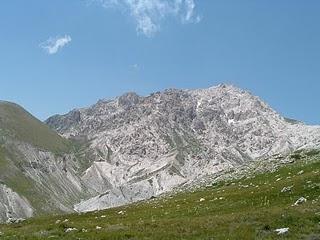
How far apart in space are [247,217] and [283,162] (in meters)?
36.5

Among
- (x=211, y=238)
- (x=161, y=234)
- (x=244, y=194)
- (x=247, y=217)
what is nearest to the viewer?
(x=211, y=238)

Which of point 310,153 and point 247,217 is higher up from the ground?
point 310,153

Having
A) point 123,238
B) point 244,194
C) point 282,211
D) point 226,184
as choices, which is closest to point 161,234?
point 123,238

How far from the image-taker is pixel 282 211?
34031mm

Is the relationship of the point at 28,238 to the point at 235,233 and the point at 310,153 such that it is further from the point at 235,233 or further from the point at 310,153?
the point at 310,153

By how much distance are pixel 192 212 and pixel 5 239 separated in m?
15.7

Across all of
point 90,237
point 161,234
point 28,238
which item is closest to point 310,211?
point 161,234

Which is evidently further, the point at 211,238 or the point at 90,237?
the point at 90,237

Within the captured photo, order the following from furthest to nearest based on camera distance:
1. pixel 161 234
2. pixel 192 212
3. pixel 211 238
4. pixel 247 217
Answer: pixel 192 212 < pixel 247 217 < pixel 161 234 < pixel 211 238

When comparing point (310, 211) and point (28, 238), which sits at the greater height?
point (28, 238)

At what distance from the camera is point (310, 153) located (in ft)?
228

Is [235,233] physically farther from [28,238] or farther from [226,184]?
[226,184]

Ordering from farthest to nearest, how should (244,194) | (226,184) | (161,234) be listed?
(226,184), (244,194), (161,234)

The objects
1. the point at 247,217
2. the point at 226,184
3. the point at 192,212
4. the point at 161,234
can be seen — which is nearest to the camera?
the point at 161,234
